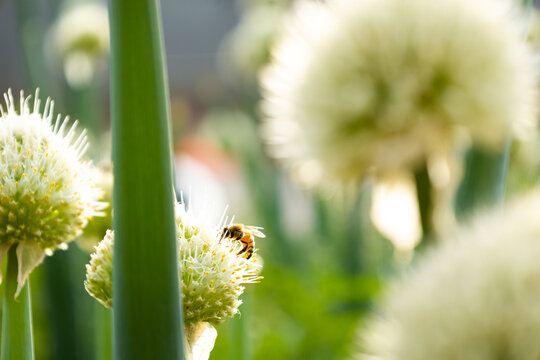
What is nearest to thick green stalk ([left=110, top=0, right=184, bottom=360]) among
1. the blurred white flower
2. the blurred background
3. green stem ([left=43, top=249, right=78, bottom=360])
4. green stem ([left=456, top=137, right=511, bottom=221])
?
the blurred background

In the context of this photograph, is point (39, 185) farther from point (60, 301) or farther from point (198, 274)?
point (60, 301)

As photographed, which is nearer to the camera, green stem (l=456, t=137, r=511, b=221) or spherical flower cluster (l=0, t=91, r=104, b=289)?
spherical flower cluster (l=0, t=91, r=104, b=289)

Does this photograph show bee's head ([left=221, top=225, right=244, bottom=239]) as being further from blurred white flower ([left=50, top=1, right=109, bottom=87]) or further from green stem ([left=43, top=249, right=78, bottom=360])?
blurred white flower ([left=50, top=1, right=109, bottom=87])

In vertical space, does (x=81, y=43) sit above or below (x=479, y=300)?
above

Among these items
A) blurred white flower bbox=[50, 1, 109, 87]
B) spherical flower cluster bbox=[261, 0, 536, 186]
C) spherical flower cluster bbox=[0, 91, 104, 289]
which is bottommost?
spherical flower cluster bbox=[0, 91, 104, 289]

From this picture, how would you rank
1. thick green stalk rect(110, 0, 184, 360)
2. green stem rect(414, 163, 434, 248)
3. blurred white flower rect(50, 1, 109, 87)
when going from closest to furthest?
thick green stalk rect(110, 0, 184, 360)
green stem rect(414, 163, 434, 248)
blurred white flower rect(50, 1, 109, 87)

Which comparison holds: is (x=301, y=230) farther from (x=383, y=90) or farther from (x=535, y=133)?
(x=383, y=90)

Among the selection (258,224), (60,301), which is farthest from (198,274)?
(258,224)
